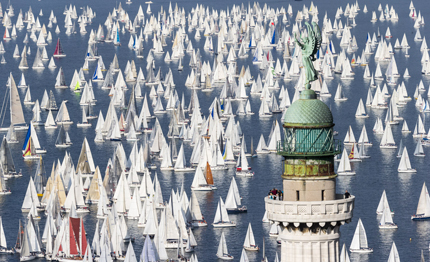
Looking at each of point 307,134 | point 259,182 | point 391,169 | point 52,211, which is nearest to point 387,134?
point 391,169

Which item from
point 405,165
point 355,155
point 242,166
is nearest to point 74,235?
point 242,166

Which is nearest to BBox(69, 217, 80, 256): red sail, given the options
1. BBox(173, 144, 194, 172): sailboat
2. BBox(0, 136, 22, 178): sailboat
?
BBox(0, 136, 22, 178): sailboat

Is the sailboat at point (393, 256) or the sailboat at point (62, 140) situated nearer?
the sailboat at point (393, 256)

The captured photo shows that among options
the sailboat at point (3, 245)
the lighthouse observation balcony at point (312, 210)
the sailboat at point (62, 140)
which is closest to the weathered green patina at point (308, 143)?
the lighthouse observation balcony at point (312, 210)

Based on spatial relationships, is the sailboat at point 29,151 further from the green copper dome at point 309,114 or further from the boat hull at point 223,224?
the green copper dome at point 309,114

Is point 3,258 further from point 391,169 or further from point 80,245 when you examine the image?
point 391,169

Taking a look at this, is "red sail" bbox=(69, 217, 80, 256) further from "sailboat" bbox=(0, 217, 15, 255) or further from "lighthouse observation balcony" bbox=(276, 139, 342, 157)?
"lighthouse observation balcony" bbox=(276, 139, 342, 157)
